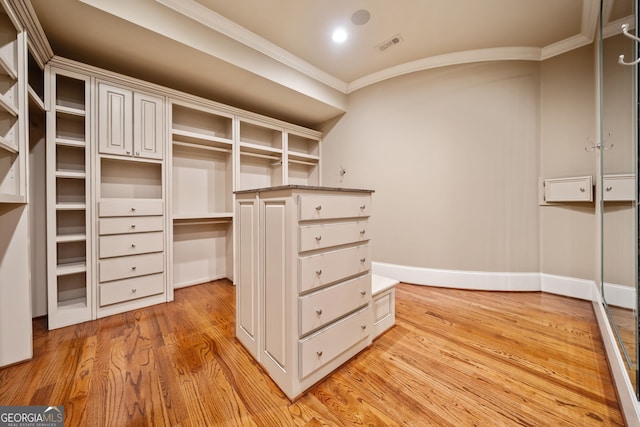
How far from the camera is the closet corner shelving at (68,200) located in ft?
6.07

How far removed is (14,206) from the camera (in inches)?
57.9

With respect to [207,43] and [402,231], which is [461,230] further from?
[207,43]

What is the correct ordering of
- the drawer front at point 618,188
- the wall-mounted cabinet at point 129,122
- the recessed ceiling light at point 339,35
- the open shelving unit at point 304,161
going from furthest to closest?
the open shelving unit at point 304,161, the recessed ceiling light at point 339,35, the wall-mounted cabinet at point 129,122, the drawer front at point 618,188

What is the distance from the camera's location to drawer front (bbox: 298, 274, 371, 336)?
116 cm

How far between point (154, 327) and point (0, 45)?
6.63 feet

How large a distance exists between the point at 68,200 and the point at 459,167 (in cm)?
395

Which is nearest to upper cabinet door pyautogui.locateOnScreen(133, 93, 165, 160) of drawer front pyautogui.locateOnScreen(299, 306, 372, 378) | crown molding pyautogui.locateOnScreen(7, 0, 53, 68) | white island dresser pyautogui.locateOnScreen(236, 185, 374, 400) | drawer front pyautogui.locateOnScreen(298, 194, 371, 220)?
crown molding pyautogui.locateOnScreen(7, 0, 53, 68)

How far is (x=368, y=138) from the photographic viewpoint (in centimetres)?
332

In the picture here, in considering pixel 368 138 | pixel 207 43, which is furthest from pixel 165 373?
pixel 368 138

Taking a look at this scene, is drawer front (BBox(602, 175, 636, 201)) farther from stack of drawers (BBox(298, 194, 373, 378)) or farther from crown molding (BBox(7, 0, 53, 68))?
crown molding (BBox(7, 0, 53, 68))

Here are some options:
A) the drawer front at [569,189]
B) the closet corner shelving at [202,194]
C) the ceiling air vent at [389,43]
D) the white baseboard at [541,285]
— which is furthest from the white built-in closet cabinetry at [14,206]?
the drawer front at [569,189]

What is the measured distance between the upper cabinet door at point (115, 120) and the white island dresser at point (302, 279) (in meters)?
1.49

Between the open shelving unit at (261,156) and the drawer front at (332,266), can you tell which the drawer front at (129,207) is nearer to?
the open shelving unit at (261,156)

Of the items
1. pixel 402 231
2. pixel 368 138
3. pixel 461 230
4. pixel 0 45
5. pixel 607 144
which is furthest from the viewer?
pixel 368 138
